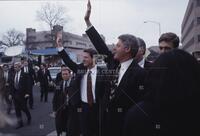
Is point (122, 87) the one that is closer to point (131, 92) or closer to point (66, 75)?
point (131, 92)

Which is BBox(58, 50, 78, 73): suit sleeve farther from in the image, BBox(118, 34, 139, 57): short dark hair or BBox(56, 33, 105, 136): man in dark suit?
BBox(118, 34, 139, 57): short dark hair

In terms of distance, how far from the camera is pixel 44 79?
17.3 m

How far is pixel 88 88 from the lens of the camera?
5371mm

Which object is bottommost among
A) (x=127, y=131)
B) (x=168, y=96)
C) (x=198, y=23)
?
(x=127, y=131)

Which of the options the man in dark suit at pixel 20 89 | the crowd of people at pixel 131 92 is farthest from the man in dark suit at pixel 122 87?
→ the man in dark suit at pixel 20 89

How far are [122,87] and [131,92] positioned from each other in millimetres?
99

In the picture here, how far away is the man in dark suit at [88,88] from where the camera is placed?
5359mm

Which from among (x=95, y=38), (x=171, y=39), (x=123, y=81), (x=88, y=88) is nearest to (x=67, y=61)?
(x=88, y=88)

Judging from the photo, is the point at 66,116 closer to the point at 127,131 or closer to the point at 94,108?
the point at 94,108

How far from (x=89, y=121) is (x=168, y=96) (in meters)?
3.02

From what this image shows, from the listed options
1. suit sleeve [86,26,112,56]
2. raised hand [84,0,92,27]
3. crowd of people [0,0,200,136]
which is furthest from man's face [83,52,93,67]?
raised hand [84,0,92,27]

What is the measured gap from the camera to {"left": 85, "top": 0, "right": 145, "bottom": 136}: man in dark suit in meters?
3.75

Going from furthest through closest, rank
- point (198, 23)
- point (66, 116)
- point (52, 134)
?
1. point (198, 23)
2. point (52, 134)
3. point (66, 116)

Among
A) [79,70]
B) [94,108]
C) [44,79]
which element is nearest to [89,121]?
[94,108]
